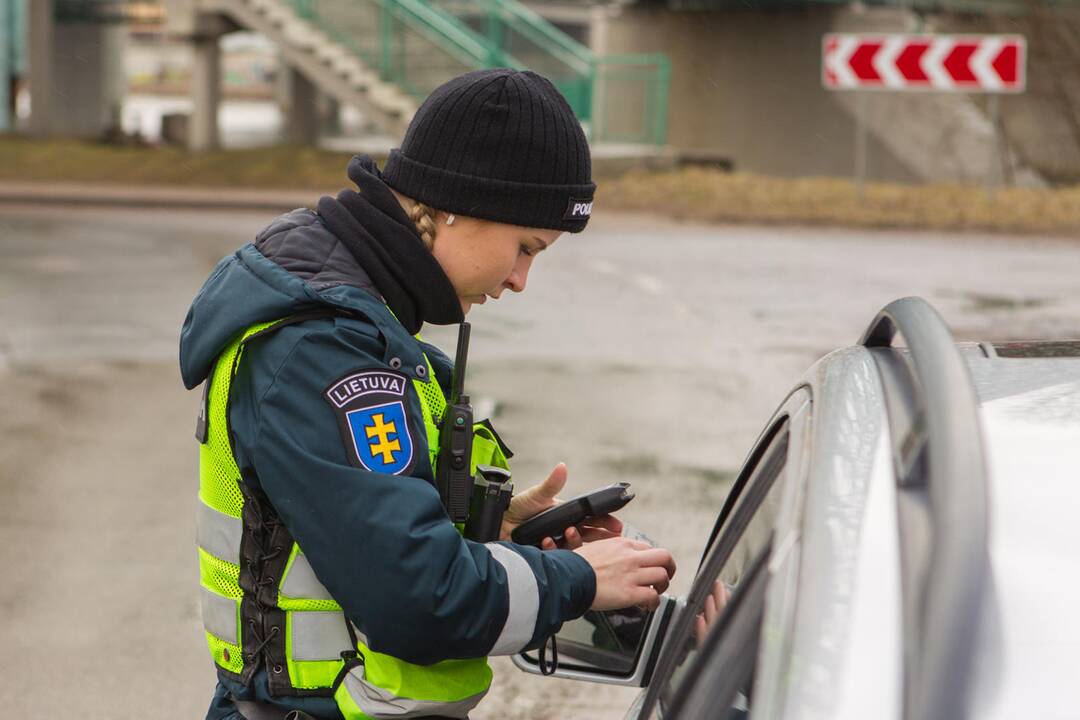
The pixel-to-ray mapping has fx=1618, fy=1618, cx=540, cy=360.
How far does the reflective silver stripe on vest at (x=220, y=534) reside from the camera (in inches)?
82.4

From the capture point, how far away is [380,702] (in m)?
2.04

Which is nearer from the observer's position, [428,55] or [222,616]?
[222,616]

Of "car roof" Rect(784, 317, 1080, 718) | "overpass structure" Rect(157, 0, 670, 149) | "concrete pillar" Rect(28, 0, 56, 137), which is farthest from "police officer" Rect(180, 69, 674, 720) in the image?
"concrete pillar" Rect(28, 0, 56, 137)

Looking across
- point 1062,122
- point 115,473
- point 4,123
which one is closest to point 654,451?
point 115,473

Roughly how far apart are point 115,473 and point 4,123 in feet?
89.5

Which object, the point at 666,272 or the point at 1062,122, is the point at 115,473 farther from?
the point at 1062,122

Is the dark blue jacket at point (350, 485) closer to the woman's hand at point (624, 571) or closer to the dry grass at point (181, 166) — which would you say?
the woman's hand at point (624, 571)

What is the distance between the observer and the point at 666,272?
1417 centimetres

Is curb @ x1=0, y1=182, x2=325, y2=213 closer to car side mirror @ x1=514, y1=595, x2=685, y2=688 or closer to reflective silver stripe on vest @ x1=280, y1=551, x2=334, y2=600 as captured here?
car side mirror @ x1=514, y1=595, x2=685, y2=688

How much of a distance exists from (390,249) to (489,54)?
21.1 m

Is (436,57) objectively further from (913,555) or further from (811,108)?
(913,555)

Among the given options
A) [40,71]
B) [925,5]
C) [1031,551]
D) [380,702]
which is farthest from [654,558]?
[40,71]

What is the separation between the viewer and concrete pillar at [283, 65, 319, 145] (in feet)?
104

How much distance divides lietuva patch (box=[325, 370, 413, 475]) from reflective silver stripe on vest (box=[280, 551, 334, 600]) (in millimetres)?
195
